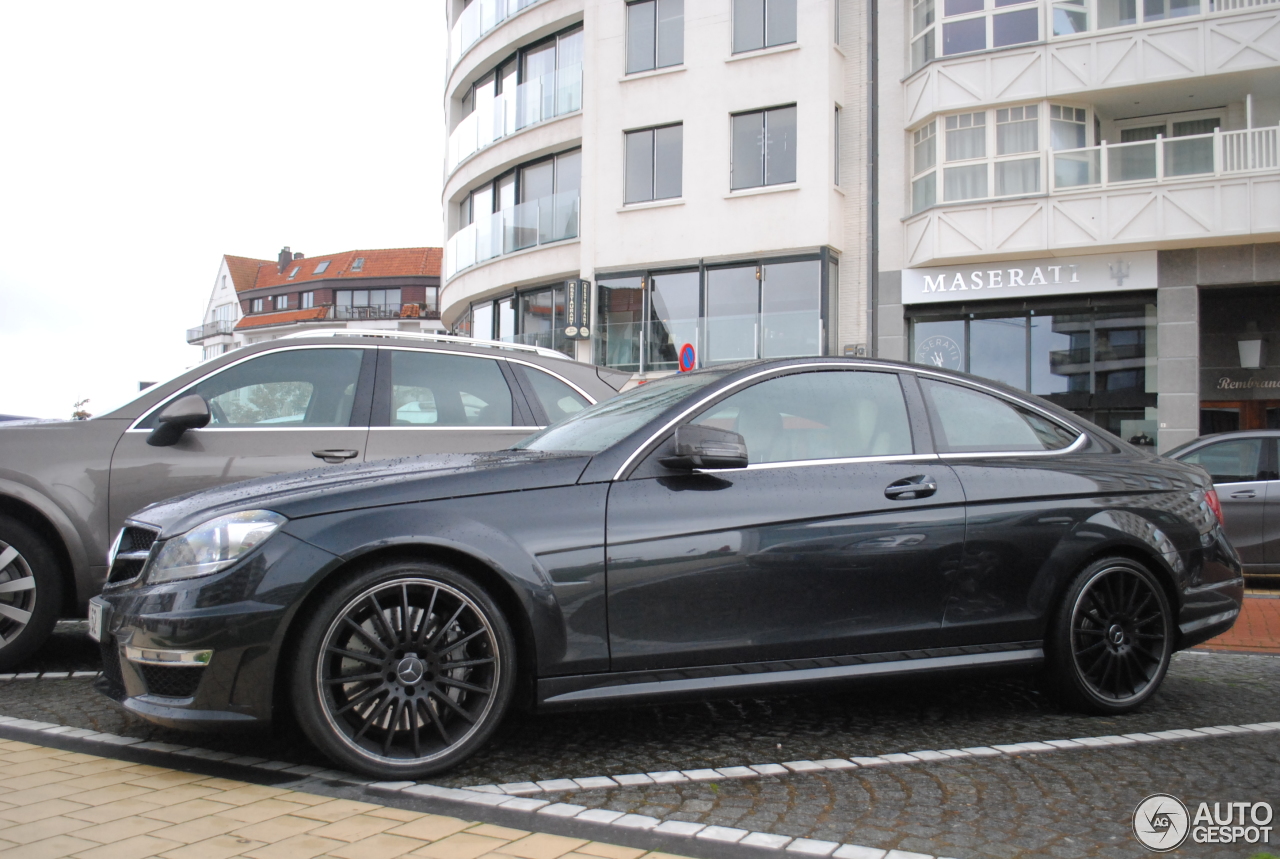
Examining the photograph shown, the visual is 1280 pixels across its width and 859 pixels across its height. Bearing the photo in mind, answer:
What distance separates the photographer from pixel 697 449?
376 cm

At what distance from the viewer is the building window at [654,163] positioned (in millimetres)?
23094

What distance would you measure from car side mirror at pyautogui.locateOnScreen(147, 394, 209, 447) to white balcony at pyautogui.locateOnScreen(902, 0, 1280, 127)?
18584 millimetres

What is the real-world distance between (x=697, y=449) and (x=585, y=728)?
1325 millimetres

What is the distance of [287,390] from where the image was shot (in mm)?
5805

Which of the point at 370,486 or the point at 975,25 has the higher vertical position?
the point at 975,25

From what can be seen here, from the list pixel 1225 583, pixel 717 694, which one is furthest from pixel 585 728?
pixel 1225 583

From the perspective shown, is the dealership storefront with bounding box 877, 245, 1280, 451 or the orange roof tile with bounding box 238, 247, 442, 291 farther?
the orange roof tile with bounding box 238, 247, 442, 291

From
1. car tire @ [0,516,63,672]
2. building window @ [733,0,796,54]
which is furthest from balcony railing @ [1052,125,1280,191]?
car tire @ [0,516,63,672]

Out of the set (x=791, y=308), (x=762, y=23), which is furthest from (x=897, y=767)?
(x=762, y=23)

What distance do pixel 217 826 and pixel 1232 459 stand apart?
1011 cm

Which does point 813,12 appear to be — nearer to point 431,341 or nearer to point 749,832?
point 431,341

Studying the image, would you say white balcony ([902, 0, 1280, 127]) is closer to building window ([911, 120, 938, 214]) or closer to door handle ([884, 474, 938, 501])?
building window ([911, 120, 938, 214])

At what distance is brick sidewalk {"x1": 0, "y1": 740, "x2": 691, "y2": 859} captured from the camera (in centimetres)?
284

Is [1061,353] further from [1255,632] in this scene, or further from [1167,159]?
[1255,632]
